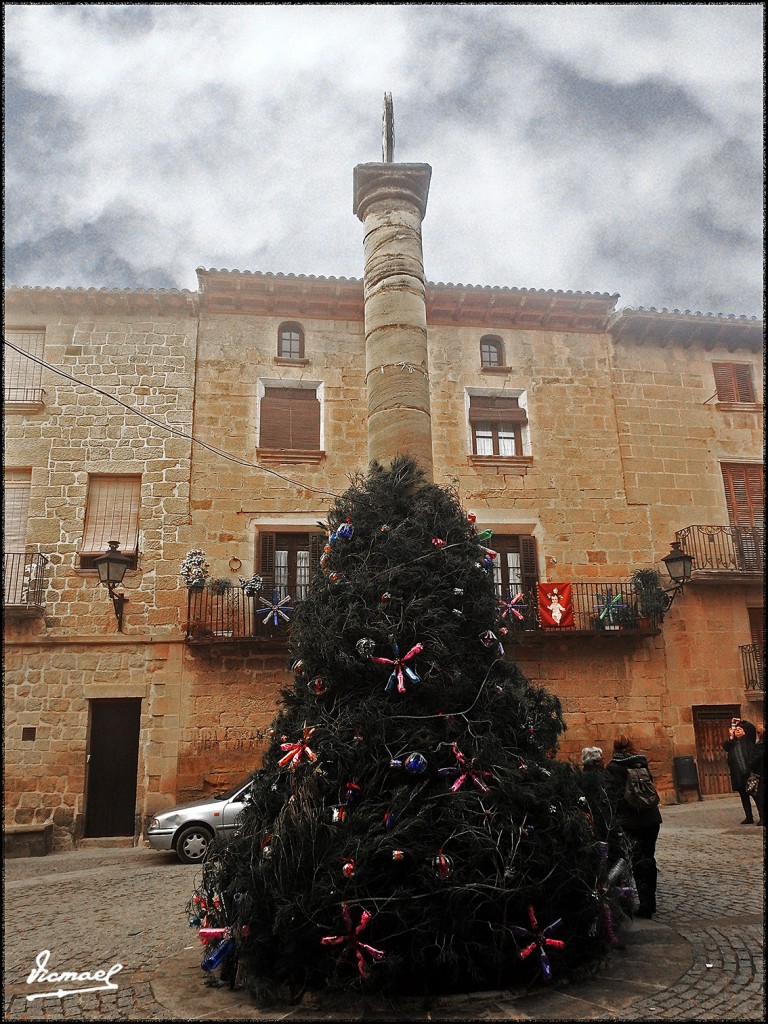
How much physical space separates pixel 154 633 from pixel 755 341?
14168 mm

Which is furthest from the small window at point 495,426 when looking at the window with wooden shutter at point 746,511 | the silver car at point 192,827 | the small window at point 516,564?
the silver car at point 192,827

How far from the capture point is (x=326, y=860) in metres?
4.28

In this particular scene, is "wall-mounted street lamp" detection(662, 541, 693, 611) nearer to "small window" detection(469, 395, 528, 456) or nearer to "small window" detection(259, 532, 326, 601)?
"small window" detection(469, 395, 528, 456)

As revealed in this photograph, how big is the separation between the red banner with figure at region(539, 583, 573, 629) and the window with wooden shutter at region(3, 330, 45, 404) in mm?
10394

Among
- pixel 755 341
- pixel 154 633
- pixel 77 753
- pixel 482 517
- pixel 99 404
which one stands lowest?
pixel 77 753

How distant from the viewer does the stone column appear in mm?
6672

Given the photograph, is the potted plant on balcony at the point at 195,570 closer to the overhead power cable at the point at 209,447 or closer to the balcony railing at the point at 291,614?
the balcony railing at the point at 291,614

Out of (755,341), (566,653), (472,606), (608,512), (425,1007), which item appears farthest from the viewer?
(755,341)

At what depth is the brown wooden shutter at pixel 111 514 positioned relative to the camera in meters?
14.1

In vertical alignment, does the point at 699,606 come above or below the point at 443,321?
below

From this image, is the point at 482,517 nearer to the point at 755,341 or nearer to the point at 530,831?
the point at 755,341

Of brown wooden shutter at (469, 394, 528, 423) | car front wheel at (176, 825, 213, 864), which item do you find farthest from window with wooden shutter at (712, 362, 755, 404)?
car front wheel at (176, 825, 213, 864)

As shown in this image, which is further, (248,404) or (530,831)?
(248,404)

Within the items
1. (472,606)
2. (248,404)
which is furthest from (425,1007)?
(248,404)
